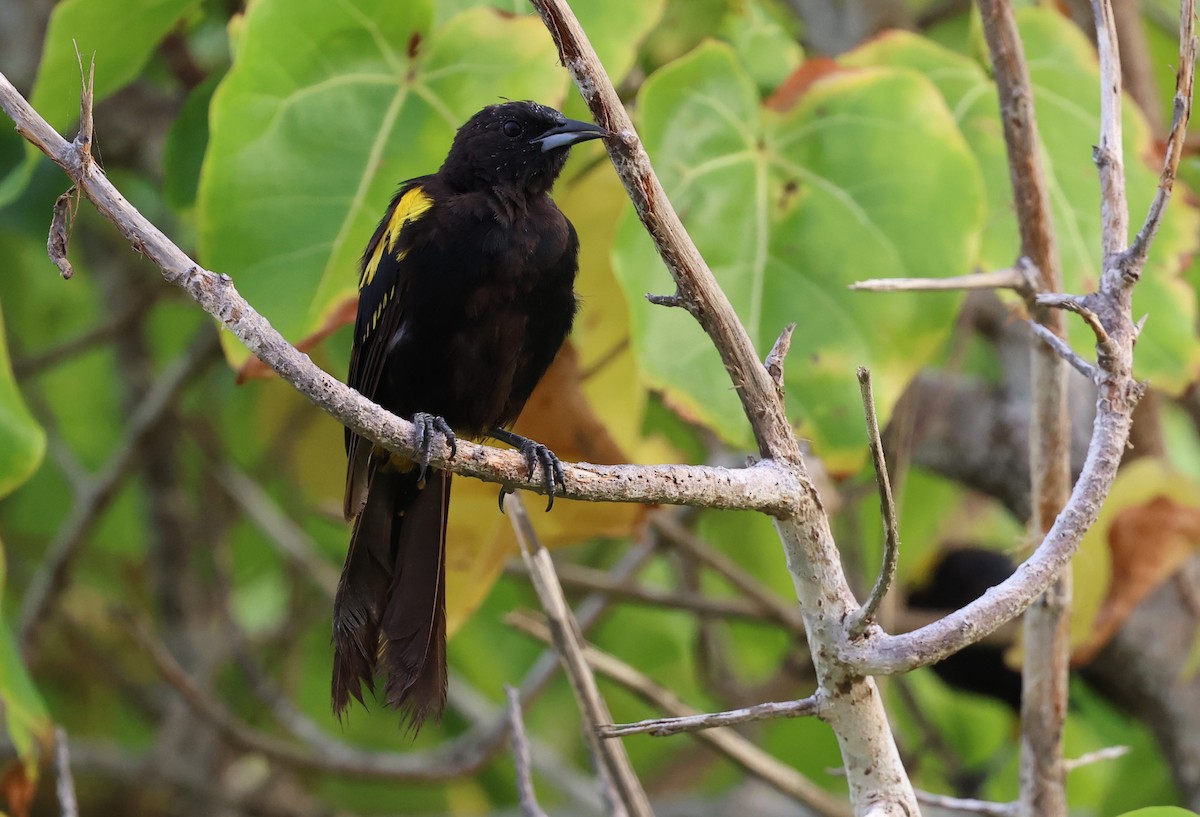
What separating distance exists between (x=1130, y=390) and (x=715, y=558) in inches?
80.4

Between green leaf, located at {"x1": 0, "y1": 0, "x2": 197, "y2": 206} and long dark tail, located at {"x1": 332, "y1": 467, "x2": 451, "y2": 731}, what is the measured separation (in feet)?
3.01

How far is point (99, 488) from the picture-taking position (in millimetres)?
3914

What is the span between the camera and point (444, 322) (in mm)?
2625

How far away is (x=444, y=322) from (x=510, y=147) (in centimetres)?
41

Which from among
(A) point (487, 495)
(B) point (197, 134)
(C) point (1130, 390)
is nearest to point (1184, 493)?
(C) point (1130, 390)

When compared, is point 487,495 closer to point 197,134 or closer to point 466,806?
point 197,134

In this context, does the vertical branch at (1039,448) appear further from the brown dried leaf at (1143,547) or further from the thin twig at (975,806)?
the brown dried leaf at (1143,547)

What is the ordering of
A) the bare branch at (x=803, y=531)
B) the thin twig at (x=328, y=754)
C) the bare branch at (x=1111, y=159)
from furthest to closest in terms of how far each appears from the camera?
the thin twig at (x=328, y=754), the bare branch at (x=1111, y=159), the bare branch at (x=803, y=531)

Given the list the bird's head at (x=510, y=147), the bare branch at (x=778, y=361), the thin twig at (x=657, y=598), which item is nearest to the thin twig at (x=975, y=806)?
the bare branch at (x=778, y=361)

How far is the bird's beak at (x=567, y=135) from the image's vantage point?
2.67m

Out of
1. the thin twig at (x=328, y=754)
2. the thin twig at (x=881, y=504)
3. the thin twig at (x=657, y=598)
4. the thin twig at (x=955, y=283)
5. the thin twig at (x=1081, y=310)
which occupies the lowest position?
the thin twig at (x=328, y=754)

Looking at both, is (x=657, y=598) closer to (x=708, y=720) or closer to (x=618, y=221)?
(x=618, y=221)

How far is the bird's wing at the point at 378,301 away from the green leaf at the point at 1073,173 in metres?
1.01

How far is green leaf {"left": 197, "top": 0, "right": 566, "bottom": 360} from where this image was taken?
7.88 ft
